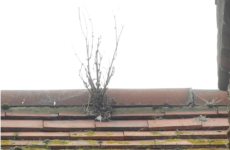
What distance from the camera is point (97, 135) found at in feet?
13.6

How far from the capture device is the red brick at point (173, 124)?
430cm

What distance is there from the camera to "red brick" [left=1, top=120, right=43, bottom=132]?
4.22m

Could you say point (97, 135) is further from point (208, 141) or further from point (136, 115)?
point (208, 141)

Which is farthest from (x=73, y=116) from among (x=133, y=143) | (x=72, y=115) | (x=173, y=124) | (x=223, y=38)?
(x=223, y=38)

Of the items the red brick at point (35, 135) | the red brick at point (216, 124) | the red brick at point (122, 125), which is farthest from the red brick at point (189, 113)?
the red brick at point (35, 135)

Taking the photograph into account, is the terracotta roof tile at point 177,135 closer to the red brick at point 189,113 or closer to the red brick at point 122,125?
the red brick at point 122,125

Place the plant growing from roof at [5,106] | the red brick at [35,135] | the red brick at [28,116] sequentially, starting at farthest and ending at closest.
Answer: the plant growing from roof at [5,106]
the red brick at [28,116]
the red brick at [35,135]

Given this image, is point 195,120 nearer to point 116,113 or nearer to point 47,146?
point 116,113

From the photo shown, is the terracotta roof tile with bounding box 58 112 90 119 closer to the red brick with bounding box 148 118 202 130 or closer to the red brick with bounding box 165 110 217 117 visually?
the red brick with bounding box 148 118 202 130

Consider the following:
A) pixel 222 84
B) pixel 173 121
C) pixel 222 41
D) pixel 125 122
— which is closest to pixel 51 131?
pixel 125 122

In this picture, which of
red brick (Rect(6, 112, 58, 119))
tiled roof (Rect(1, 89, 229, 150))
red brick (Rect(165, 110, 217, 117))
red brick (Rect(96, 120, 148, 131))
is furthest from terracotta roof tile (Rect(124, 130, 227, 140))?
red brick (Rect(6, 112, 58, 119))

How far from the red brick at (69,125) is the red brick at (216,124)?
36.6 inches

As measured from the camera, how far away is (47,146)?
3.94 meters

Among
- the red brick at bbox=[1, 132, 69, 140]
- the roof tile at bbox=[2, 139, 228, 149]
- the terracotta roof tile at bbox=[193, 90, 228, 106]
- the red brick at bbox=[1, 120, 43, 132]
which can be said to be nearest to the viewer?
the roof tile at bbox=[2, 139, 228, 149]
